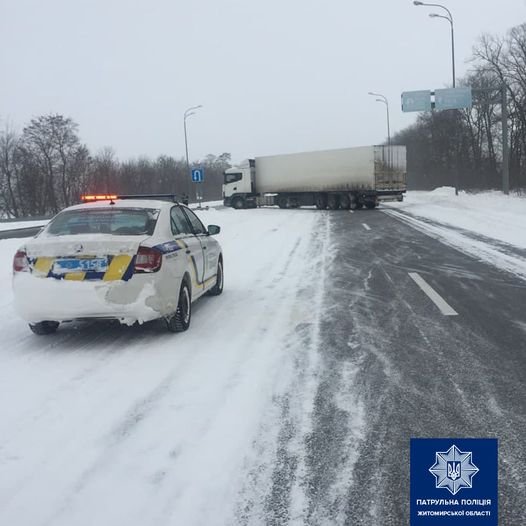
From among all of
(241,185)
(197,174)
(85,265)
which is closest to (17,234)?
(197,174)

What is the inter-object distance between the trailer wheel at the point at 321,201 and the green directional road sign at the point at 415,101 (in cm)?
741

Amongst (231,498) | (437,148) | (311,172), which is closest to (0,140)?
(311,172)

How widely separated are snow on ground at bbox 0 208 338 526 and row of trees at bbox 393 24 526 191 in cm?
2906

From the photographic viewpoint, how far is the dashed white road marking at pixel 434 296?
22.1 feet

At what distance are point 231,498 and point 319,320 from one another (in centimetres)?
379

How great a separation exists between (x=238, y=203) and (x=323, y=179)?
8471mm

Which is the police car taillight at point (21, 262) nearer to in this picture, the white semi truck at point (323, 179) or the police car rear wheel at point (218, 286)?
the police car rear wheel at point (218, 286)

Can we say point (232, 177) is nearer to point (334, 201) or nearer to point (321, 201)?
point (321, 201)

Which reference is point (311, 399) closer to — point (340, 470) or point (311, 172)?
point (340, 470)

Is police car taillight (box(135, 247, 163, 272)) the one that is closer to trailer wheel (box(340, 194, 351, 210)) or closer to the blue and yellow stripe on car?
the blue and yellow stripe on car

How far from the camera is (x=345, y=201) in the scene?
106 feet

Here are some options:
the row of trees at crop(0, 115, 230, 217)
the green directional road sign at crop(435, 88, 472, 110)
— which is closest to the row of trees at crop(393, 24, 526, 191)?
the green directional road sign at crop(435, 88, 472, 110)


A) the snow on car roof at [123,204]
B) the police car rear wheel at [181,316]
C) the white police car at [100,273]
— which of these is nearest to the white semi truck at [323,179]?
the snow on car roof at [123,204]

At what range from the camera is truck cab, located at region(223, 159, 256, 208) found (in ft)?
124
